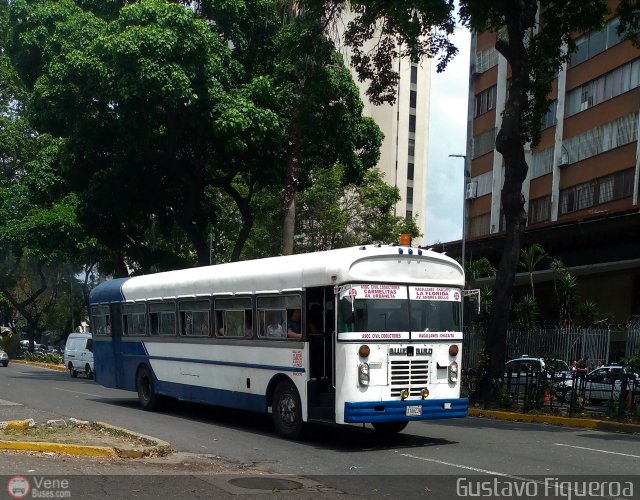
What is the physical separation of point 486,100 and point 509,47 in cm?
2626

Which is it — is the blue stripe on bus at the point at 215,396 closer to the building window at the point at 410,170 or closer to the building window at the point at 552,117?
the building window at the point at 552,117

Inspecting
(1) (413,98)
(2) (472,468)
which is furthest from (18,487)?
(1) (413,98)

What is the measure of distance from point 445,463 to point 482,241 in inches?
1202

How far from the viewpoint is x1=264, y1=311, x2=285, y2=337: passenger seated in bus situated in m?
14.4

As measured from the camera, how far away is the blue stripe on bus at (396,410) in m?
12.7

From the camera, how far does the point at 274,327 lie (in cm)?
1453

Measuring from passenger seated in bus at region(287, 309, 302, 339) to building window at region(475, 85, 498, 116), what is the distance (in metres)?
34.3

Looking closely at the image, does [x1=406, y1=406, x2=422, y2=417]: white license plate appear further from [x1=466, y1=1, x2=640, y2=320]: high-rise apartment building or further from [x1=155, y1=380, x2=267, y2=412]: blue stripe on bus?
[x1=466, y1=1, x2=640, y2=320]: high-rise apartment building

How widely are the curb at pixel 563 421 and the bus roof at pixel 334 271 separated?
5302mm

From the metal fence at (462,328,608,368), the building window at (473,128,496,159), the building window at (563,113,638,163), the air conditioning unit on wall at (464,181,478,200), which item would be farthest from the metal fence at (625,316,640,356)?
the air conditioning unit on wall at (464,181,478,200)

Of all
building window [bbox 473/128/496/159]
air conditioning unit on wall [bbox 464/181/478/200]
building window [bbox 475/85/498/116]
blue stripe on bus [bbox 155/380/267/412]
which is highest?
building window [bbox 475/85/498/116]

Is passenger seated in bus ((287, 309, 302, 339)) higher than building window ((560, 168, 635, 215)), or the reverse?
Result: building window ((560, 168, 635, 215))

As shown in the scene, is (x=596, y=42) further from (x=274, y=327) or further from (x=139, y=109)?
(x=274, y=327)

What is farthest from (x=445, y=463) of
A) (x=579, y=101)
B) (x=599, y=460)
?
(x=579, y=101)
